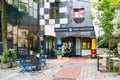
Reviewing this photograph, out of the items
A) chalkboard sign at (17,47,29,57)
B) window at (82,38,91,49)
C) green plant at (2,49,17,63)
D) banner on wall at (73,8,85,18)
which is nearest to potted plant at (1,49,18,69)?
green plant at (2,49,17,63)

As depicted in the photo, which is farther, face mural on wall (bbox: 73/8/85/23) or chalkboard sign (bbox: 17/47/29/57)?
face mural on wall (bbox: 73/8/85/23)

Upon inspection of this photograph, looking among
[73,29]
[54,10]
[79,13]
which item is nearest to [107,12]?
[73,29]

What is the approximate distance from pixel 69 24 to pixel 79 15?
1.44m

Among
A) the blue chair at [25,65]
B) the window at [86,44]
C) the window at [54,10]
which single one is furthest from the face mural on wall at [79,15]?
the blue chair at [25,65]

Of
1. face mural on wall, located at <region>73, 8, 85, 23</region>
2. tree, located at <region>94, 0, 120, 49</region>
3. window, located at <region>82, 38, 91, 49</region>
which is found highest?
face mural on wall, located at <region>73, 8, 85, 23</region>

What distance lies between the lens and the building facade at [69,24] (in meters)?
29.1

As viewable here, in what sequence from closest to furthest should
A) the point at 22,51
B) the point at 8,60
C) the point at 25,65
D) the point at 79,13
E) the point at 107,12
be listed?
the point at 107,12, the point at 25,65, the point at 8,60, the point at 22,51, the point at 79,13

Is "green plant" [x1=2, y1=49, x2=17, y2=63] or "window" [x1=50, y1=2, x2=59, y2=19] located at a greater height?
"window" [x1=50, y1=2, x2=59, y2=19]

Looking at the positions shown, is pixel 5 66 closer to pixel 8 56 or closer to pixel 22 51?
pixel 8 56

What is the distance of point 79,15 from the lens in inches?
1158

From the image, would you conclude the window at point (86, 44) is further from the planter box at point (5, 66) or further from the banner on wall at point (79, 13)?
the planter box at point (5, 66)

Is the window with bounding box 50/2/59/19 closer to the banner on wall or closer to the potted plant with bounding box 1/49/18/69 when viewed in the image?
the banner on wall

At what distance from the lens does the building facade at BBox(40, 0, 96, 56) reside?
29141mm

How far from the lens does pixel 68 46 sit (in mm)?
30797
